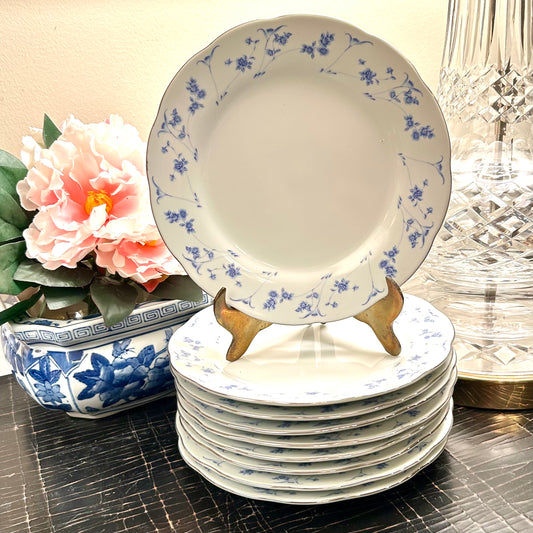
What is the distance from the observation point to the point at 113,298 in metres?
0.68

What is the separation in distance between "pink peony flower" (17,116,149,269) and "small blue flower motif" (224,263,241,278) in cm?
11

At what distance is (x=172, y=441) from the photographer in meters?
0.68

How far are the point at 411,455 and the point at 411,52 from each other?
2.86 ft

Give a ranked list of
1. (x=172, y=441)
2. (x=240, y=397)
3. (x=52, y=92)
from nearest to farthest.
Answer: (x=240, y=397) → (x=172, y=441) → (x=52, y=92)

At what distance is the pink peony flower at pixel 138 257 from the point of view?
2.18ft

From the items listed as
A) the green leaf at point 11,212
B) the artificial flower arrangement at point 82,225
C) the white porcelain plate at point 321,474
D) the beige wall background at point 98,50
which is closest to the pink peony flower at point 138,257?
the artificial flower arrangement at point 82,225

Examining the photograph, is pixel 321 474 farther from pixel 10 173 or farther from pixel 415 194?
pixel 10 173

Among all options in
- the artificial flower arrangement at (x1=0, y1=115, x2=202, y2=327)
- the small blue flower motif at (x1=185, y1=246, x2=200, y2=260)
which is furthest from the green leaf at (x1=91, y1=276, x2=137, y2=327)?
the small blue flower motif at (x1=185, y1=246, x2=200, y2=260)

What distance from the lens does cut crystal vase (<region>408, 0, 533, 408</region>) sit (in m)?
0.74

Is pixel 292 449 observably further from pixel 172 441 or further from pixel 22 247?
pixel 22 247

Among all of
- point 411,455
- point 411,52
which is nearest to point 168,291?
point 411,455

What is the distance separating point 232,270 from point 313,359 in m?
0.13

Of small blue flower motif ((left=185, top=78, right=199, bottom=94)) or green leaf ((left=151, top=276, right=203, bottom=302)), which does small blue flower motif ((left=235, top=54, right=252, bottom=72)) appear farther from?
green leaf ((left=151, top=276, right=203, bottom=302))

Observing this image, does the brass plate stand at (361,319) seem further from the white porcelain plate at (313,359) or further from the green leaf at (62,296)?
the green leaf at (62,296)
